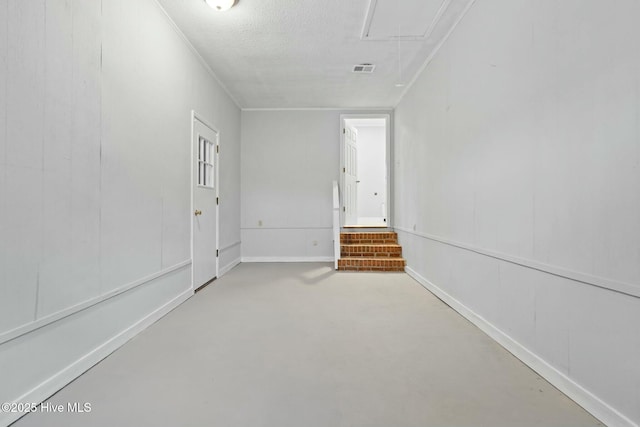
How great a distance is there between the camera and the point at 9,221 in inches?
60.6

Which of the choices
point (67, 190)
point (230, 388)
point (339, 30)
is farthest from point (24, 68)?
point (339, 30)

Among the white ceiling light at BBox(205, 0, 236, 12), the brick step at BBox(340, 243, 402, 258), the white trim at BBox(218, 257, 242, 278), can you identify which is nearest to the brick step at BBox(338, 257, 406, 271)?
→ the brick step at BBox(340, 243, 402, 258)

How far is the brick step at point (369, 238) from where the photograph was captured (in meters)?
5.77

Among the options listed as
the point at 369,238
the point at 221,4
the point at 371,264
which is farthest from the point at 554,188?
the point at 369,238

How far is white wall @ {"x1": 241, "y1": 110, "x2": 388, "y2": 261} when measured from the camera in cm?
616

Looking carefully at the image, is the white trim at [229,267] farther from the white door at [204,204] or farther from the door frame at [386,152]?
the door frame at [386,152]

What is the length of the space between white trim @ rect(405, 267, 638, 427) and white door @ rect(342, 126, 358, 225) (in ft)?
11.3

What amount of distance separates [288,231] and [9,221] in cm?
472

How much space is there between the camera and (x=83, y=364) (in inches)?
78.6

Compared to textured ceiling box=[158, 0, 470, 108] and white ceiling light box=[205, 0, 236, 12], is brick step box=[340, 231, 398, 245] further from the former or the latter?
white ceiling light box=[205, 0, 236, 12]

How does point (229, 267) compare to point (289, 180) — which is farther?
point (289, 180)

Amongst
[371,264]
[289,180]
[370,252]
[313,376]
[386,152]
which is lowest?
[313,376]

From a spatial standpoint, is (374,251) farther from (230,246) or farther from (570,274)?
(570,274)

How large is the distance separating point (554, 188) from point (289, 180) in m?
4.71
